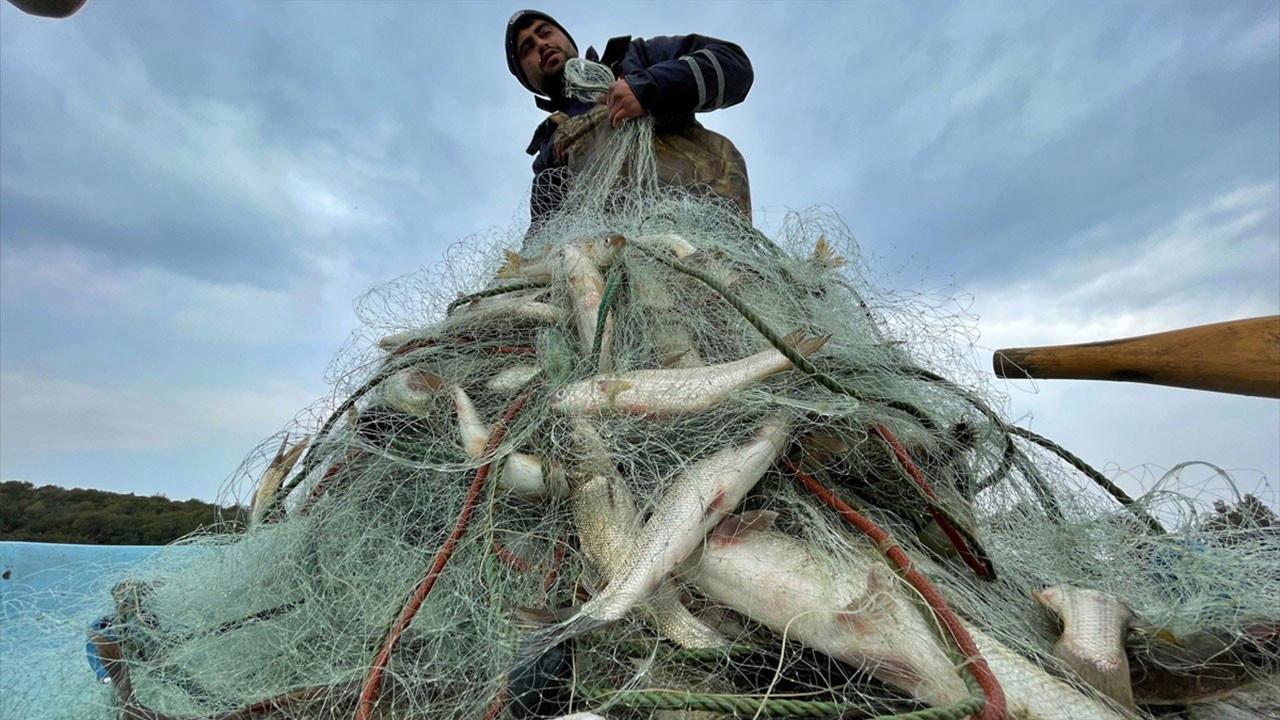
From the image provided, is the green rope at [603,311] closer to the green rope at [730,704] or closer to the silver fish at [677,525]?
the silver fish at [677,525]

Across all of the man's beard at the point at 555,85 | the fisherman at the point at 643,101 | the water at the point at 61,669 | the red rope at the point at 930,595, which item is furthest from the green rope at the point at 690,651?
the man's beard at the point at 555,85

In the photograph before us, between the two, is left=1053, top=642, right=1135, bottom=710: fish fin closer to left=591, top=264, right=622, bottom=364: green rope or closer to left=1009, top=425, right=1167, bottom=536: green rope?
left=1009, top=425, right=1167, bottom=536: green rope

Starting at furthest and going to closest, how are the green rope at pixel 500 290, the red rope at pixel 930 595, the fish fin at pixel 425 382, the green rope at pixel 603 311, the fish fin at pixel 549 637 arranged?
the green rope at pixel 500 290
the fish fin at pixel 425 382
the green rope at pixel 603 311
the fish fin at pixel 549 637
the red rope at pixel 930 595

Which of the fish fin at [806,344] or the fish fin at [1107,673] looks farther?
the fish fin at [806,344]

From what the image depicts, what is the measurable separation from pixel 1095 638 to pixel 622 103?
1.94 m

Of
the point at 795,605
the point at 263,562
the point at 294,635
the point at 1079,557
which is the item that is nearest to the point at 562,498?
the point at 795,605

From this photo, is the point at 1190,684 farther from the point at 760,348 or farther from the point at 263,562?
the point at 263,562

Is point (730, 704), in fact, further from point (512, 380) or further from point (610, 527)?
point (512, 380)

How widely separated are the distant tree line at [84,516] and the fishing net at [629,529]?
1.80 m

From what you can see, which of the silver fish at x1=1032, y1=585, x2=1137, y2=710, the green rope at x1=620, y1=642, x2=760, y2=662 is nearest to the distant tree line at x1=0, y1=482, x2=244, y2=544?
the green rope at x1=620, y1=642, x2=760, y2=662

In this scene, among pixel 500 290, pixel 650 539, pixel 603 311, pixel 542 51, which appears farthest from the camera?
pixel 542 51

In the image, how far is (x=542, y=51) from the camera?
2.91 meters

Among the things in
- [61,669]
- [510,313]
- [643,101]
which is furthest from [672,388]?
[61,669]

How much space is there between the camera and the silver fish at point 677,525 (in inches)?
40.1
